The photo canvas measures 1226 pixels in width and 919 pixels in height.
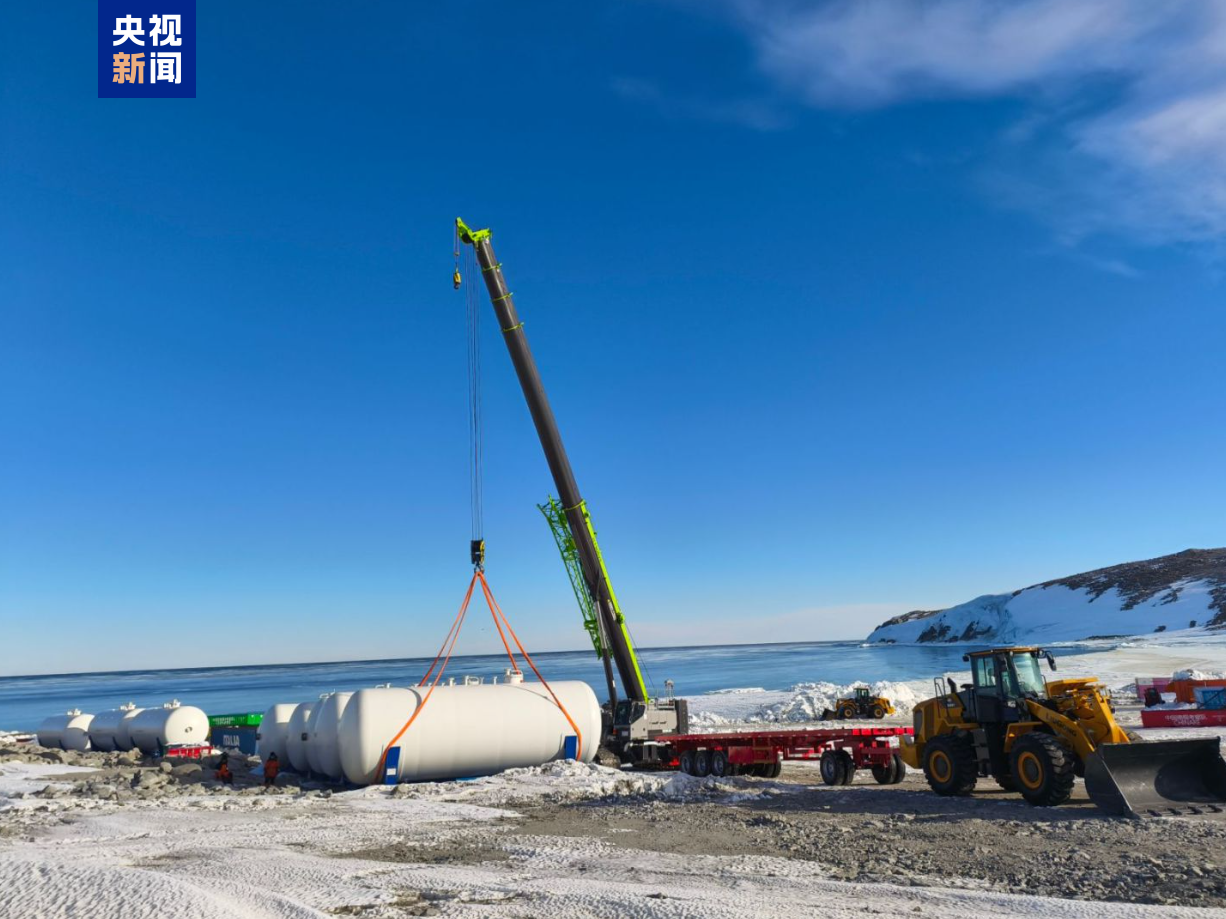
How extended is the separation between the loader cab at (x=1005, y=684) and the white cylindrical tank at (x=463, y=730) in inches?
406

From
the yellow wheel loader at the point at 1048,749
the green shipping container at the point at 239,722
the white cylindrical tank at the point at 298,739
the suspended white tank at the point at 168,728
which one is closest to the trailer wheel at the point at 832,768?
the yellow wheel loader at the point at 1048,749

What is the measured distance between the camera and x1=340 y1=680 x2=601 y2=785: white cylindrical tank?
2070 centimetres

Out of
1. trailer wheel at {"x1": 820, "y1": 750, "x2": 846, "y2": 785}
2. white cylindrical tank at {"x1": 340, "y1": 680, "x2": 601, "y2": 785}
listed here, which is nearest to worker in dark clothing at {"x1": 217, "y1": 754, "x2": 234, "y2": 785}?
white cylindrical tank at {"x1": 340, "y1": 680, "x2": 601, "y2": 785}

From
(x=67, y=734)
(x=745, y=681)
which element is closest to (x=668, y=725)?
(x=67, y=734)

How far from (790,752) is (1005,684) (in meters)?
6.46

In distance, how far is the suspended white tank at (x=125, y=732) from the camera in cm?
3472

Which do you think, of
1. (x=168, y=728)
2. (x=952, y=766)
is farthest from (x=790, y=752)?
(x=168, y=728)

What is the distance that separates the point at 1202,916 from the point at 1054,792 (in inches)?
299

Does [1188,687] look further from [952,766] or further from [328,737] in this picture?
[328,737]

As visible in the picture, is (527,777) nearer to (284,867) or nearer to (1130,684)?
(284,867)

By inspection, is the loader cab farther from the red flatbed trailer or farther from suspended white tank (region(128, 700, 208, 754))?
suspended white tank (region(128, 700, 208, 754))

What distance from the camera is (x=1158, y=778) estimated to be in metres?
14.8

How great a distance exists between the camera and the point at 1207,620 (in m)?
144

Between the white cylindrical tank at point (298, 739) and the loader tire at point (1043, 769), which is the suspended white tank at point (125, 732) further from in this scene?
the loader tire at point (1043, 769)
